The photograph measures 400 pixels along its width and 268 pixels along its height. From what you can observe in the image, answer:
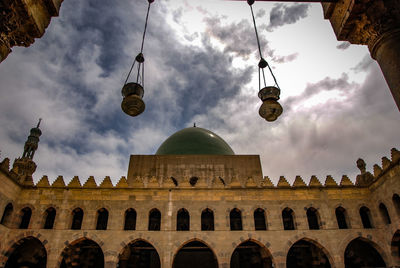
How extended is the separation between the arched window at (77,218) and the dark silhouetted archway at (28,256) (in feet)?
7.48

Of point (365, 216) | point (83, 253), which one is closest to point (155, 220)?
point (83, 253)

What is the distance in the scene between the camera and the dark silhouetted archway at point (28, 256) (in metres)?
15.3

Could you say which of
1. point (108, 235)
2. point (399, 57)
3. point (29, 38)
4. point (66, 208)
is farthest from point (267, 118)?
point (66, 208)

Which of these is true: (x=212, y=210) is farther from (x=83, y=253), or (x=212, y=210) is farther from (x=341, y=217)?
(x=83, y=253)

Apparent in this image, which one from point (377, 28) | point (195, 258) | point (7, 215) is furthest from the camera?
point (195, 258)

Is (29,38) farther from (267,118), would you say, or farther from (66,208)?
(66,208)

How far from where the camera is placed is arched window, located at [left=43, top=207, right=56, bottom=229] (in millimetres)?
15078

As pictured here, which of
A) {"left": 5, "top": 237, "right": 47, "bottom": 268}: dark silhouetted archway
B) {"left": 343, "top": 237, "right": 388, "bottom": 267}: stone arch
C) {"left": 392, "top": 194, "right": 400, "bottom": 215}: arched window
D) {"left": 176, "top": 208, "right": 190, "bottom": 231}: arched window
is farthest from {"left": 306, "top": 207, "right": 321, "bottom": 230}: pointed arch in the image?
{"left": 5, "top": 237, "right": 47, "bottom": 268}: dark silhouetted archway

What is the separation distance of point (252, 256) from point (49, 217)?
1177 cm

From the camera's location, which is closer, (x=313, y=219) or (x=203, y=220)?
(x=313, y=219)

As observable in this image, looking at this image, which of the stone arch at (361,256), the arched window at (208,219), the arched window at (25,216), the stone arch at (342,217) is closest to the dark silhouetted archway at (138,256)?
the arched window at (208,219)

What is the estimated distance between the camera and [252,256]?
17.2 metres

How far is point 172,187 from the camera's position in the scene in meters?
15.8

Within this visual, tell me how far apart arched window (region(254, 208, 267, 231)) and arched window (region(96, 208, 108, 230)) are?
8.20 meters
